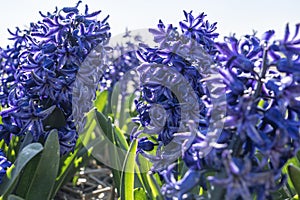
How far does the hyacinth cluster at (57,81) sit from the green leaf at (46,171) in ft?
1.09

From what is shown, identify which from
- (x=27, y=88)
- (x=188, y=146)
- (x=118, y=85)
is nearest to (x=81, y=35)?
(x=27, y=88)

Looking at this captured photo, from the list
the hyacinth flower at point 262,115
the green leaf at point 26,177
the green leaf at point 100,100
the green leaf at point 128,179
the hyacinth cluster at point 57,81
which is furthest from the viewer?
the green leaf at point 100,100

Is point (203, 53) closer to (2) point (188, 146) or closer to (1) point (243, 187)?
(2) point (188, 146)

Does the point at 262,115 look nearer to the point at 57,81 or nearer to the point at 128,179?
the point at 128,179

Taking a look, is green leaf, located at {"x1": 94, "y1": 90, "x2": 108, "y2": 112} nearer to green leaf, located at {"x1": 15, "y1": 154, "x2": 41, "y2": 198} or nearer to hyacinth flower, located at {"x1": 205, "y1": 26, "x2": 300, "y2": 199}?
green leaf, located at {"x1": 15, "y1": 154, "x2": 41, "y2": 198}

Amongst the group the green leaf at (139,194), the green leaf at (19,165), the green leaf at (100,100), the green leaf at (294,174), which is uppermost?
the green leaf at (100,100)

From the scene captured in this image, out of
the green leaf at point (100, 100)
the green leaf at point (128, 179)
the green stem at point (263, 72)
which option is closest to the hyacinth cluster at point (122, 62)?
the green leaf at point (100, 100)

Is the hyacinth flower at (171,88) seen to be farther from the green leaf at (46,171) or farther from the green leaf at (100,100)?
the green leaf at (100,100)

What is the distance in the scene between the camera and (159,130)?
248 centimetres

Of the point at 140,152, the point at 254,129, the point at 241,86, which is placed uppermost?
the point at 241,86

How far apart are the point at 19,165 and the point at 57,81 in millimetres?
780

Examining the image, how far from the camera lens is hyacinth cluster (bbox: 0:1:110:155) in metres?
2.82

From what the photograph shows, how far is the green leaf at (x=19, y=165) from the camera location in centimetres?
215

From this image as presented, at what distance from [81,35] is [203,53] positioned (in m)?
0.80
